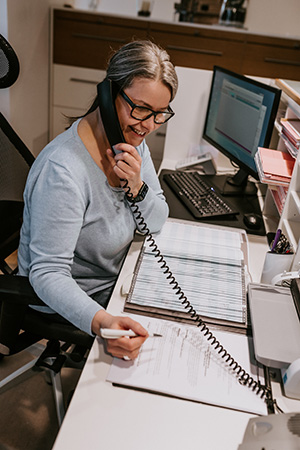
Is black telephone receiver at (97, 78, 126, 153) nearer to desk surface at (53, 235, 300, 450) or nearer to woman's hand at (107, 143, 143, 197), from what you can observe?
woman's hand at (107, 143, 143, 197)

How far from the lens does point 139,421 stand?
80 cm

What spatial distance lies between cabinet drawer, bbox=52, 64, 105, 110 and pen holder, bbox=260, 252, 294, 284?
221 cm

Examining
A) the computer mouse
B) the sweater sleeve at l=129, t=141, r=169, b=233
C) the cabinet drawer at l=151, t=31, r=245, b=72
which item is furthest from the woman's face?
the cabinet drawer at l=151, t=31, r=245, b=72

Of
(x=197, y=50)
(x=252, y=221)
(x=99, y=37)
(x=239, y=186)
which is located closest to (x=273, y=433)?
(x=252, y=221)

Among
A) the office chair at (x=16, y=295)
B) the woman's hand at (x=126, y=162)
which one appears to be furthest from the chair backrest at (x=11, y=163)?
the woman's hand at (x=126, y=162)

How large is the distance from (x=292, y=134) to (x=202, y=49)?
1.73 meters

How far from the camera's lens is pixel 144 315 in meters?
1.05

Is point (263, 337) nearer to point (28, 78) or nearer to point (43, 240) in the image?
point (43, 240)

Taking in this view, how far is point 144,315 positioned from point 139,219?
36 centimetres

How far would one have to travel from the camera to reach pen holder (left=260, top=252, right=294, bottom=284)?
1.18 metres

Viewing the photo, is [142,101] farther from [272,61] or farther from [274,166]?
[272,61]

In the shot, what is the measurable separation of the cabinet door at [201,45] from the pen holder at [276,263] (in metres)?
2.10

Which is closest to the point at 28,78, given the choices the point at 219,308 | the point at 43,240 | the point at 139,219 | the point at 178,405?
the point at 139,219

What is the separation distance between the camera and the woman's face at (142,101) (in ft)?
3.46
